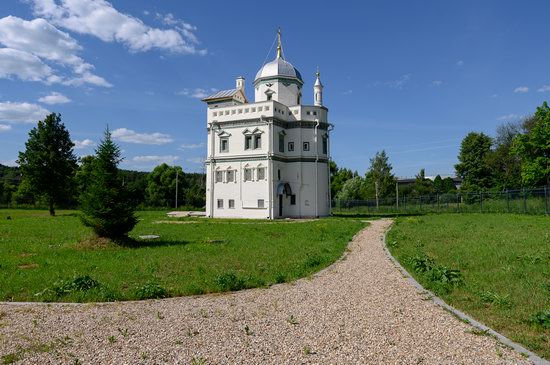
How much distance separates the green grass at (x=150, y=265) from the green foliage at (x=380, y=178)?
49091mm

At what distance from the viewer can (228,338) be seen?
5.80m

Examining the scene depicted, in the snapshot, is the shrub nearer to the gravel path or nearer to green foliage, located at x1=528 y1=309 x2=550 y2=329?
the gravel path

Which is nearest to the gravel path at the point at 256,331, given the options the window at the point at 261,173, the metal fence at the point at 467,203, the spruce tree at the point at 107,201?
the spruce tree at the point at 107,201

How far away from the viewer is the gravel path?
16.8 ft

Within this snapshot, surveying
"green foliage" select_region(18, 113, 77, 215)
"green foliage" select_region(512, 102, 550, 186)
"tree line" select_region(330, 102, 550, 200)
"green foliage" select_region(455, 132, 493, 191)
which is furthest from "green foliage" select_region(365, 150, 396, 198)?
"green foliage" select_region(18, 113, 77, 215)

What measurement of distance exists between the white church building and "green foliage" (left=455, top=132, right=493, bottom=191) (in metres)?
31.5

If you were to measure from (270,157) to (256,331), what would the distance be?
103ft

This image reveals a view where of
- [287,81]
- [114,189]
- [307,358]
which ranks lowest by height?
[307,358]

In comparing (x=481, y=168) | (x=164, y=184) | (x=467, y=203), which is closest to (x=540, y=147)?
(x=467, y=203)

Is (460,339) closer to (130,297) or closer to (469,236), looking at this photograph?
(130,297)

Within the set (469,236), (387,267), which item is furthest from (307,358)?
(469,236)

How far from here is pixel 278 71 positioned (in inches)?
1631

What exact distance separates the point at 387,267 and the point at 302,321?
221 inches

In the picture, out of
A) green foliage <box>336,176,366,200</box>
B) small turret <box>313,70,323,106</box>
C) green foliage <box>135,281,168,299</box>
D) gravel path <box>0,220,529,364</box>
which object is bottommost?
gravel path <box>0,220,529,364</box>
